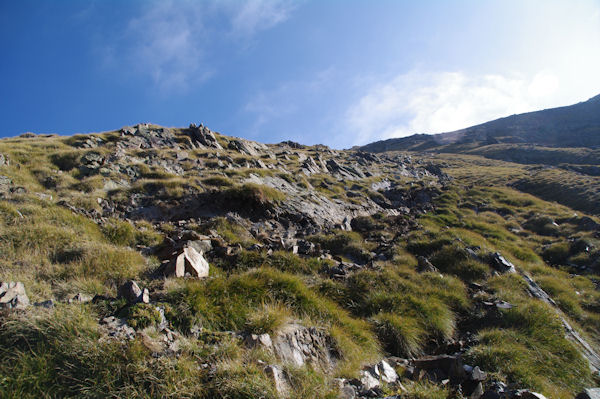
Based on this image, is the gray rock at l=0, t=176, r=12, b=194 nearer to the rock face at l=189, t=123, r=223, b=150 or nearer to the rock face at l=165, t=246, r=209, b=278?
the rock face at l=165, t=246, r=209, b=278

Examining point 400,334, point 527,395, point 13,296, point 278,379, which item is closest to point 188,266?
point 13,296

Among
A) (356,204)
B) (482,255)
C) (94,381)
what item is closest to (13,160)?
(94,381)

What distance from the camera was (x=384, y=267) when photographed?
9.34m

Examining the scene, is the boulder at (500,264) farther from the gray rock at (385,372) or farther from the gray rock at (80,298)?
the gray rock at (80,298)

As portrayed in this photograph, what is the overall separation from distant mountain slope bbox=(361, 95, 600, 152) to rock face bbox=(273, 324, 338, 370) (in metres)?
119

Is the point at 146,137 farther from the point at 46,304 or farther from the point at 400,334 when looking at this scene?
the point at 400,334

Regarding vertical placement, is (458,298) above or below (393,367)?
below

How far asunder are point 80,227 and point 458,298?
37.0 ft

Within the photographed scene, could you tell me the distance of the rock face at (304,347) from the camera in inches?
166

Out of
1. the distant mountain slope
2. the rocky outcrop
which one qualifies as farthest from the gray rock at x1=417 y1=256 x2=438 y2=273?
the distant mountain slope

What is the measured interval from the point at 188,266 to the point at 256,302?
1.93 m

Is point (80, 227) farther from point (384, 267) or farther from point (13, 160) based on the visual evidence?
point (13, 160)

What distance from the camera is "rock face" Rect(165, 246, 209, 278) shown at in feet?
18.9

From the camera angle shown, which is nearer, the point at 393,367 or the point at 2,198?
the point at 393,367
